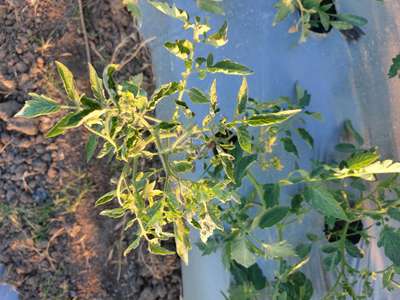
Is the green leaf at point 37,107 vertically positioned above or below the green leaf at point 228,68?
below

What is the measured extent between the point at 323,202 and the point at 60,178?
40.2 inches

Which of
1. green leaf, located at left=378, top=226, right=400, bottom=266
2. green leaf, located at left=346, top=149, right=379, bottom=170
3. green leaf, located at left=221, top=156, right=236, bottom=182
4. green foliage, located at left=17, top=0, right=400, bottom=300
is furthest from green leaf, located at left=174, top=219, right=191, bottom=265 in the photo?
green leaf, located at left=378, top=226, right=400, bottom=266

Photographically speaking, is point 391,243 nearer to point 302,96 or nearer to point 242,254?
point 242,254

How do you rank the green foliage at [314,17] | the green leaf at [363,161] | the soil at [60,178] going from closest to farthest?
1. the green leaf at [363,161]
2. the green foliage at [314,17]
3. the soil at [60,178]

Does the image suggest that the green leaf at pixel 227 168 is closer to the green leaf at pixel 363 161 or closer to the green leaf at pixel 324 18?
the green leaf at pixel 363 161

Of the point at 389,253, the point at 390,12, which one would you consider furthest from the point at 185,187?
the point at 390,12

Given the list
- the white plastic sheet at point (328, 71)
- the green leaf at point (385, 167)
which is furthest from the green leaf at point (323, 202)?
the white plastic sheet at point (328, 71)

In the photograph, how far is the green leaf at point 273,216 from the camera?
4.20 feet

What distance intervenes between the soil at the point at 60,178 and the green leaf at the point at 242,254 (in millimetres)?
670

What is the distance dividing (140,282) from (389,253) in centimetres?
92

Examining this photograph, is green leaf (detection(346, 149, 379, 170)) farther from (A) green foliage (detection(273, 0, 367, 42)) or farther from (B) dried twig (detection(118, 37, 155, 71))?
(B) dried twig (detection(118, 37, 155, 71))

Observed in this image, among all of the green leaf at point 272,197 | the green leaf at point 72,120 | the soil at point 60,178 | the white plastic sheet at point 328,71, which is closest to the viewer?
the green leaf at point 72,120

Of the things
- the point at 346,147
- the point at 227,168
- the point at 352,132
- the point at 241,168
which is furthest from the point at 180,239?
the point at 352,132

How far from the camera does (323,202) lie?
4.01 ft
